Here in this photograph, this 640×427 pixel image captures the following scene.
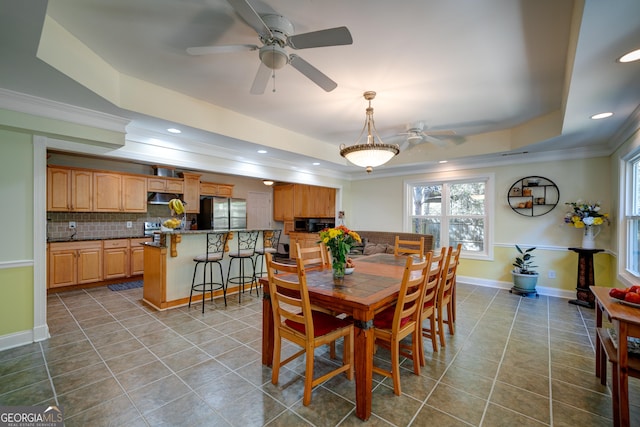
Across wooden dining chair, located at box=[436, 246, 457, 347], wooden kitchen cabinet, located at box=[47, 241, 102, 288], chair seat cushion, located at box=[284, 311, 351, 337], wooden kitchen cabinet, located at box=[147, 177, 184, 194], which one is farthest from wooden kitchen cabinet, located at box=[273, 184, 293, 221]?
chair seat cushion, located at box=[284, 311, 351, 337]

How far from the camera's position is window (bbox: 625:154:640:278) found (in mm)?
3176

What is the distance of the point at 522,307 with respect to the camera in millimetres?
3924

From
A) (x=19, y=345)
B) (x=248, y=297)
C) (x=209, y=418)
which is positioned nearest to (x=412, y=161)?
(x=248, y=297)

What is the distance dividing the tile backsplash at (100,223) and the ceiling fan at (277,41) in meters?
4.96

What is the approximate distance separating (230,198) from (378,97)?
16.0 ft

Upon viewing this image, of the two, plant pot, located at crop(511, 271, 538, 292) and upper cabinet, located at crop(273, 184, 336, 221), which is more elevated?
upper cabinet, located at crop(273, 184, 336, 221)

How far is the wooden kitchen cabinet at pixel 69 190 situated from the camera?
4.57 meters

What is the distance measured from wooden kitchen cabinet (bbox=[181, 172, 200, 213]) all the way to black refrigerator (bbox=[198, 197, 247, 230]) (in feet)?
0.80

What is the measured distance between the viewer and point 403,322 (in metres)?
2.16

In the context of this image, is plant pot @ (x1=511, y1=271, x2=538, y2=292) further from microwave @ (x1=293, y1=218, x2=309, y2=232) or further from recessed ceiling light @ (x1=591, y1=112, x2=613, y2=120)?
microwave @ (x1=293, y1=218, x2=309, y2=232)

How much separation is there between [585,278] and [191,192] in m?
7.37

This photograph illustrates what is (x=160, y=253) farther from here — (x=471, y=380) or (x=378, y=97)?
(x=471, y=380)

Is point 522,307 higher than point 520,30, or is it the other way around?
point 520,30

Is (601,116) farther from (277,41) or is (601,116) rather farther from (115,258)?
(115,258)
